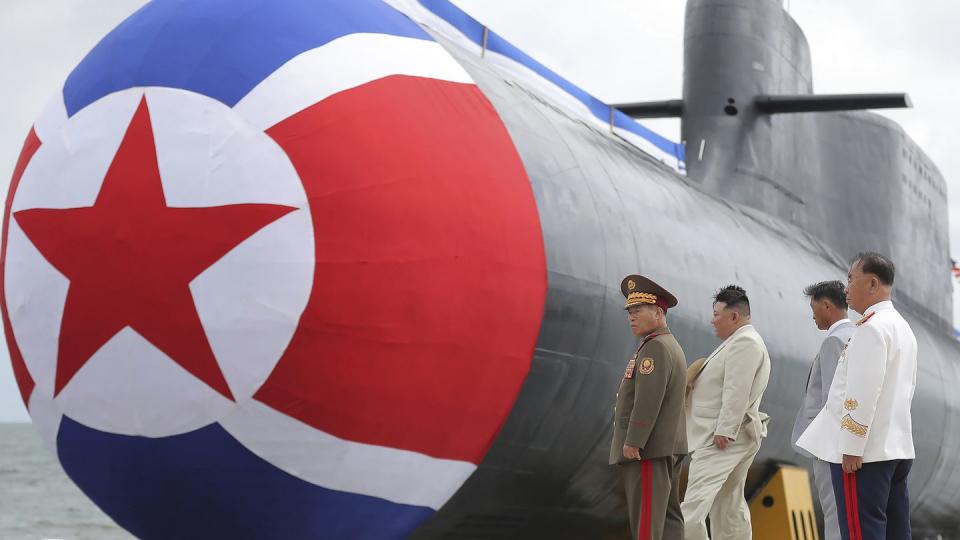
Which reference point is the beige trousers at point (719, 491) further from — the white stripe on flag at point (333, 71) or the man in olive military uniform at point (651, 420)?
the white stripe on flag at point (333, 71)

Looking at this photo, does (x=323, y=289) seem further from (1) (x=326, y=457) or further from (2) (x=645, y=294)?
(2) (x=645, y=294)

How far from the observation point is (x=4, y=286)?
485 centimetres

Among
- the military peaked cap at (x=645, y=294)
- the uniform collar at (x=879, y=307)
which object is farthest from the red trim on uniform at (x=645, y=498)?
the uniform collar at (x=879, y=307)

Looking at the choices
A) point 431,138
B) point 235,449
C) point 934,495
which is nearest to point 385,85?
point 431,138

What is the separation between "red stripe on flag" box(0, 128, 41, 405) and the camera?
479cm

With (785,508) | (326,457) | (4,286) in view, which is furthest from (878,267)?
(4,286)

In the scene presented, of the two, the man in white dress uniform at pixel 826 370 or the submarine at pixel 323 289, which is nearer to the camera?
the submarine at pixel 323 289

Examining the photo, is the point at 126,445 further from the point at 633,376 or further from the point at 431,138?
the point at 633,376

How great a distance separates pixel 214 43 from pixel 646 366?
228 cm

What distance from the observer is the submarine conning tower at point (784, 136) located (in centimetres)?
994

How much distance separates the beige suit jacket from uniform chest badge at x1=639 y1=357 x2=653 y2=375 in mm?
1014

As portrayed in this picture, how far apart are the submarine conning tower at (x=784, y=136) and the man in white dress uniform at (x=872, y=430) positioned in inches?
193

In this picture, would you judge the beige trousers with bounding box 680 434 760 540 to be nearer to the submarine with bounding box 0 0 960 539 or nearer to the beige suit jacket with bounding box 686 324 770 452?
the beige suit jacket with bounding box 686 324 770 452

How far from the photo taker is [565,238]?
16.2ft
